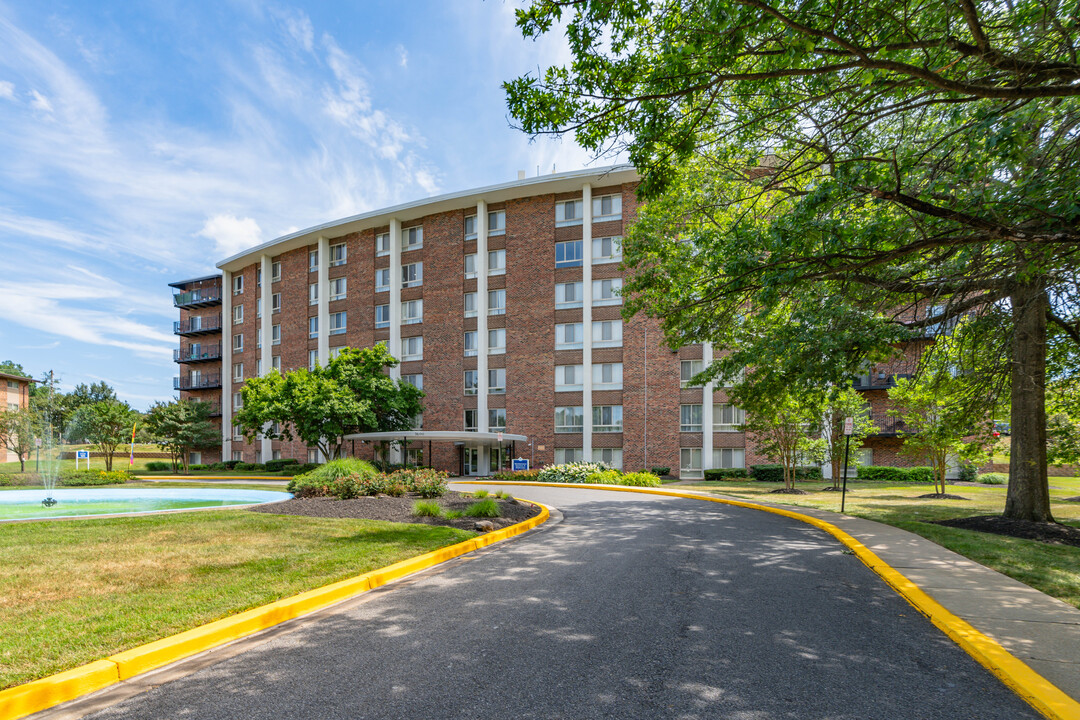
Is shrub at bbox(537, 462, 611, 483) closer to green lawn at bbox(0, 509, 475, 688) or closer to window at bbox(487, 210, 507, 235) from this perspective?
window at bbox(487, 210, 507, 235)

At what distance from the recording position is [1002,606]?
235 inches

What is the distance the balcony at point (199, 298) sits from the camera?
57625 mm

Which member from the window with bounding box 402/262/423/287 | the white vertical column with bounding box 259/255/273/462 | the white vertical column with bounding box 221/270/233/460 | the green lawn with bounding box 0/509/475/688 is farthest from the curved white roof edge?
the green lawn with bounding box 0/509/475/688

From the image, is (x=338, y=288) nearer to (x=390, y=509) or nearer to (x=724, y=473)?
(x=724, y=473)

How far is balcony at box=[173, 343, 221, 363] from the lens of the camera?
56.7m

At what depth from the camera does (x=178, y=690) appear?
415 centimetres

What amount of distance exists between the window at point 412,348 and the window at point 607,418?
1342 cm

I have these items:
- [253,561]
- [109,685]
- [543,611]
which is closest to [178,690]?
[109,685]

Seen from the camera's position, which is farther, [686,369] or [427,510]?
[686,369]

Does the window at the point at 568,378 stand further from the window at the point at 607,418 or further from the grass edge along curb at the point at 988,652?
the grass edge along curb at the point at 988,652

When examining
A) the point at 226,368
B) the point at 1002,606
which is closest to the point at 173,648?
the point at 1002,606

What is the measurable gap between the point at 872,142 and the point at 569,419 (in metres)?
27.9

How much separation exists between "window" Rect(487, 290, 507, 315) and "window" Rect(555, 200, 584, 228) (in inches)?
227

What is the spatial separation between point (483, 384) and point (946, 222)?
102 ft
